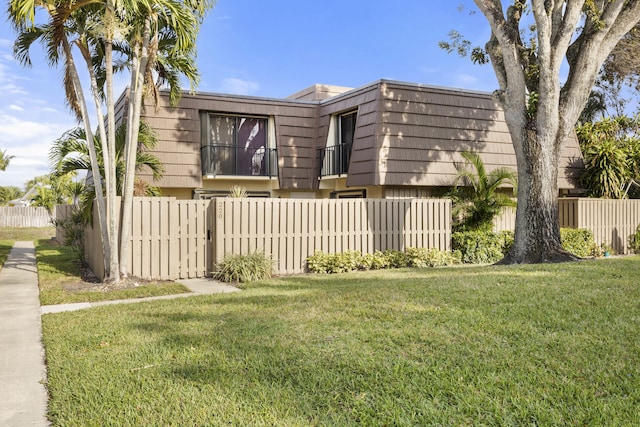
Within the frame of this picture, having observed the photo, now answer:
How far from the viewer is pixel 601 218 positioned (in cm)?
1603

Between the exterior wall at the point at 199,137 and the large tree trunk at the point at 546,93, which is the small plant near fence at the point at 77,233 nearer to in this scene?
the exterior wall at the point at 199,137

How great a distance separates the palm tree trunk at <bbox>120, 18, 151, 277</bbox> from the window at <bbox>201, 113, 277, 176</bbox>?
7.18m

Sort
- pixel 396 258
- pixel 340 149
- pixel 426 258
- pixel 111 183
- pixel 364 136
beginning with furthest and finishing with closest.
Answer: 1. pixel 340 149
2. pixel 364 136
3. pixel 426 258
4. pixel 396 258
5. pixel 111 183

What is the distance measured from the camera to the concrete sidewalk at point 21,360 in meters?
3.86

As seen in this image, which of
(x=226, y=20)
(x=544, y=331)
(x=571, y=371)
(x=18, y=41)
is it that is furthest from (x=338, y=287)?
(x=18, y=41)

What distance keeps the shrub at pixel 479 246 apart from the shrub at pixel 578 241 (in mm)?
1694

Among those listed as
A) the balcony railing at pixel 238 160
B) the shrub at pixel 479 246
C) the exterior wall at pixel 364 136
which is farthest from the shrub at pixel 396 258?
the balcony railing at pixel 238 160

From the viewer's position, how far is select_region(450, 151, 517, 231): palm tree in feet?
47.8

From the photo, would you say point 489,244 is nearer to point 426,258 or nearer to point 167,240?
point 426,258

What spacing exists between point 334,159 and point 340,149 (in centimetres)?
43

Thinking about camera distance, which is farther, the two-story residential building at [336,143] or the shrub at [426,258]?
the two-story residential building at [336,143]

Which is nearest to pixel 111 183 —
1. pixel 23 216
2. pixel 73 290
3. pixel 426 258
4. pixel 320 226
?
pixel 73 290

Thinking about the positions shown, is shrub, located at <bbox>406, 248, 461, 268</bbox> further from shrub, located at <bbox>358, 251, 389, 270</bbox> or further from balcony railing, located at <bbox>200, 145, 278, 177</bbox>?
balcony railing, located at <bbox>200, 145, 278, 177</bbox>

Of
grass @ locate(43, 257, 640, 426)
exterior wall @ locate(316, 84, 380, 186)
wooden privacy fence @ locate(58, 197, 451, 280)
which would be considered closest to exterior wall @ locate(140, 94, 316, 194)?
exterior wall @ locate(316, 84, 380, 186)
